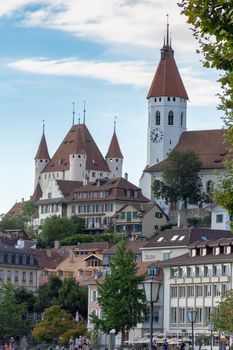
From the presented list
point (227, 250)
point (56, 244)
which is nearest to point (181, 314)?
point (227, 250)

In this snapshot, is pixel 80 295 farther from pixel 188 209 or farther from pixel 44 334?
pixel 188 209

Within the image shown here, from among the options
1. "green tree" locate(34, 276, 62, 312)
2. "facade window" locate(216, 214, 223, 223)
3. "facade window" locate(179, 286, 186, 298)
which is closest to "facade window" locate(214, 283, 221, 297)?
"facade window" locate(179, 286, 186, 298)

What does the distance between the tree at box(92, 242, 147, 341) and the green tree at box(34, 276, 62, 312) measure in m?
28.0

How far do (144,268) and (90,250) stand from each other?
41.4 metres

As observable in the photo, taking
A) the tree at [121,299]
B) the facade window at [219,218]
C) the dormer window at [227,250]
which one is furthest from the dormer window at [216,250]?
the facade window at [219,218]

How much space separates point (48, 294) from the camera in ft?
471

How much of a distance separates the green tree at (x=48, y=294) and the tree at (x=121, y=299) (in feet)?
91.9

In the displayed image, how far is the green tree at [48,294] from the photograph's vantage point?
141m

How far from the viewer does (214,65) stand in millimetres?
30688

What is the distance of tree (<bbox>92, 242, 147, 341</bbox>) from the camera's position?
107812 mm

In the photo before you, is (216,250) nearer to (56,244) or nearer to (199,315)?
(199,315)

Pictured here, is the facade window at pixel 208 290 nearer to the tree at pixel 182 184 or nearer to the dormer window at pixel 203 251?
the dormer window at pixel 203 251

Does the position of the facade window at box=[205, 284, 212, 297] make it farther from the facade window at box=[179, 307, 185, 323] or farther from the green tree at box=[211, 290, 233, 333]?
the green tree at box=[211, 290, 233, 333]

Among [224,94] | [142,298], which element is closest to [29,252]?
[142,298]
